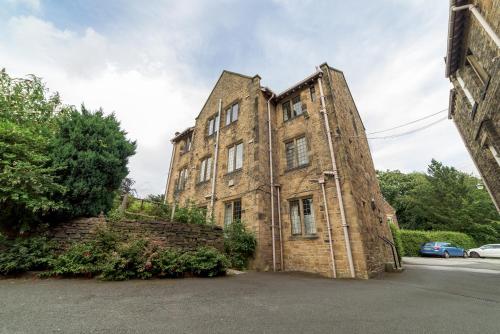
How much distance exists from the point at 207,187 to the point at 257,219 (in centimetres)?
482

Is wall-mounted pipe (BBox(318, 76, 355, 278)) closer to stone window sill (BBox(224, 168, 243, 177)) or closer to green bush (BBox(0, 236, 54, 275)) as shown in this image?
stone window sill (BBox(224, 168, 243, 177))

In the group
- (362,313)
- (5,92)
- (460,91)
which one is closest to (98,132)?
(5,92)

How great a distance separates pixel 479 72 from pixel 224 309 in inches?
432

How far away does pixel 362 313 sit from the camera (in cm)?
368

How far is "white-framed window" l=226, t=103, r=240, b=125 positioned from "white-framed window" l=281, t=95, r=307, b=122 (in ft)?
9.81

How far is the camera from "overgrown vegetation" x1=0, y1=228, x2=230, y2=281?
210 inches

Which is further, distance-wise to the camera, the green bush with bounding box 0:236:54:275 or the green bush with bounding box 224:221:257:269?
the green bush with bounding box 224:221:257:269

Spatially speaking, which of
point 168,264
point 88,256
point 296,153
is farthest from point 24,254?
point 296,153

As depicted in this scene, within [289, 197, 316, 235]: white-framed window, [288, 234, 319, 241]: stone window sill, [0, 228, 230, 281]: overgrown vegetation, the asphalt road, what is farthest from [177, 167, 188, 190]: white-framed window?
the asphalt road

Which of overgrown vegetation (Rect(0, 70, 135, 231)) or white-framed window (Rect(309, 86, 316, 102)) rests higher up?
white-framed window (Rect(309, 86, 316, 102))

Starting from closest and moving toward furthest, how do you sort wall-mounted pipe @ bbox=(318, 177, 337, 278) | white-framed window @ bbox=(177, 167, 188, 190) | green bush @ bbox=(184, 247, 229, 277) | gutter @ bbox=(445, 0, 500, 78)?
gutter @ bbox=(445, 0, 500, 78) → green bush @ bbox=(184, 247, 229, 277) → wall-mounted pipe @ bbox=(318, 177, 337, 278) → white-framed window @ bbox=(177, 167, 188, 190)

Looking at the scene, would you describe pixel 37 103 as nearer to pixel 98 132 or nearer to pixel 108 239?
pixel 98 132

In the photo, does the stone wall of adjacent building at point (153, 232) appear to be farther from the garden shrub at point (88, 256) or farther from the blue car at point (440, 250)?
the blue car at point (440, 250)

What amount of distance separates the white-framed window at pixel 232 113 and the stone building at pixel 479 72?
10.2 m
